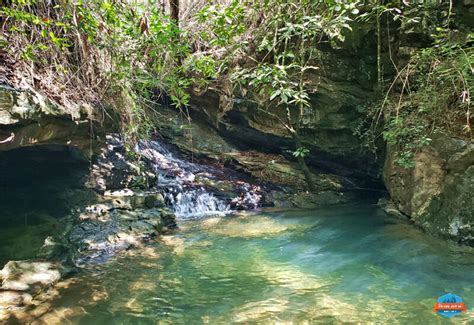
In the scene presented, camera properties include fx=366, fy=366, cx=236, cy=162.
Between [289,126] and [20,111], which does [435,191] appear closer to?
[289,126]

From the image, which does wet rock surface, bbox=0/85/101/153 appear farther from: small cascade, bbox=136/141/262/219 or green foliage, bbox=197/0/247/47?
small cascade, bbox=136/141/262/219

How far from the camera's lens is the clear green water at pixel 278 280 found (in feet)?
11.3

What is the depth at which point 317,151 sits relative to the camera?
388 inches

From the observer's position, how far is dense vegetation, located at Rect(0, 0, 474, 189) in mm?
4332

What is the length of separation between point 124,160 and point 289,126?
4147mm

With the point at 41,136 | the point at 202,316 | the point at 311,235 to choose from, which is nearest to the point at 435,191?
the point at 311,235

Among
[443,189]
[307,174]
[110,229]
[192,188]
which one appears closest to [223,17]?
[110,229]

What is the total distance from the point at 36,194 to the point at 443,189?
6728mm

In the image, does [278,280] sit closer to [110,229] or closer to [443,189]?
[110,229]

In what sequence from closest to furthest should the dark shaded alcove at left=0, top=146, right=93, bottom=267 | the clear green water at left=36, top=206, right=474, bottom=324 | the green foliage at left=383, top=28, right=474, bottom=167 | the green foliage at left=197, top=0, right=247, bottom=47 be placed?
the clear green water at left=36, top=206, right=474, bottom=324, the green foliage at left=197, top=0, right=247, bottom=47, the dark shaded alcove at left=0, top=146, right=93, bottom=267, the green foliage at left=383, top=28, right=474, bottom=167

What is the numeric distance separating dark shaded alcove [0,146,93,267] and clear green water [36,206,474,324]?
117 centimetres

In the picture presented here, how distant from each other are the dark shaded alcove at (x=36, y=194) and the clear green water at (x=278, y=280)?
1.17m

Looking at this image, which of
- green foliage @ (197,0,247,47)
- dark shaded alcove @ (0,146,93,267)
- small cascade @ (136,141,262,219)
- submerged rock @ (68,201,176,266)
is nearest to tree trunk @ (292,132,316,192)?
small cascade @ (136,141,262,219)

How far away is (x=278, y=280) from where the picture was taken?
4293mm
